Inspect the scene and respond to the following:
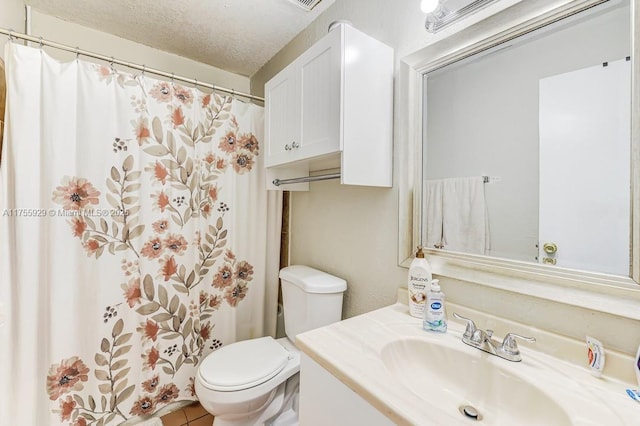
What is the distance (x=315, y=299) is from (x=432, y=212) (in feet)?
2.24

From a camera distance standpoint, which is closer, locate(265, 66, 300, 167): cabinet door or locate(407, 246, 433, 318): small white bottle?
locate(407, 246, 433, 318): small white bottle

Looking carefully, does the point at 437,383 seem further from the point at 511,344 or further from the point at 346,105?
the point at 346,105

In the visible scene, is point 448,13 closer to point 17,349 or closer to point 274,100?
point 274,100

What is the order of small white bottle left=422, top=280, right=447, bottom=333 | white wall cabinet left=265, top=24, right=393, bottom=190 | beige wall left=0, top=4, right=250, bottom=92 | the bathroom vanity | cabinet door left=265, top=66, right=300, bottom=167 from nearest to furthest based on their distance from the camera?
the bathroom vanity
small white bottle left=422, top=280, right=447, bottom=333
white wall cabinet left=265, top=24, right=393, bottom=190
cabinet door left=265, top=66, right=300, bottom=167
beige wall left=0, top=4, right=250, bottom=92

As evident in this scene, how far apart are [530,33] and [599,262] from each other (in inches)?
27.1

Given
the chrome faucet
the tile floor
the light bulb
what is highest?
the light bulb

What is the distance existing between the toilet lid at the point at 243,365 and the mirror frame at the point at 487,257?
769 millimetres

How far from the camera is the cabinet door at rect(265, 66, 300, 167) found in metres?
1.28

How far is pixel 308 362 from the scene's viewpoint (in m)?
0.79

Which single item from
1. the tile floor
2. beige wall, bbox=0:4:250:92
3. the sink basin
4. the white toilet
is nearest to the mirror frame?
the sink basin

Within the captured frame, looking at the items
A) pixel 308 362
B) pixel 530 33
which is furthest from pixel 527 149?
pixel 308 362

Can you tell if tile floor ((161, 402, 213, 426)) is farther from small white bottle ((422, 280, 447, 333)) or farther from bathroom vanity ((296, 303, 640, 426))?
small white bottle ((422, 280, 447, 333))

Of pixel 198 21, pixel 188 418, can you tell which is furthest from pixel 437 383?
pixel 198 21

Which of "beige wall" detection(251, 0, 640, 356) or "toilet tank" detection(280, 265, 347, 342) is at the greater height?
"beige wall" detection(251, 0, 640, 356)
